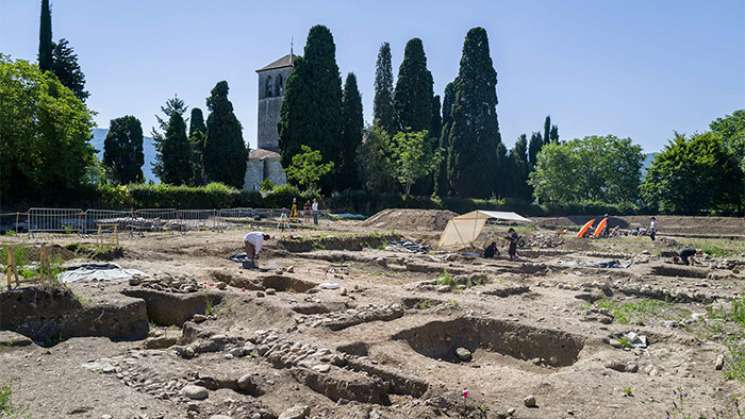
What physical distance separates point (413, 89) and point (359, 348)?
4115cm

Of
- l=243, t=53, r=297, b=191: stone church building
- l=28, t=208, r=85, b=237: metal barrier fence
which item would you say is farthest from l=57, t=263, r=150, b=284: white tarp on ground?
l=243, t=53, r=297, b=191: stone church building

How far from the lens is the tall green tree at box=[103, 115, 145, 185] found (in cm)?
4572

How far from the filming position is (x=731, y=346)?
6395 millimetres

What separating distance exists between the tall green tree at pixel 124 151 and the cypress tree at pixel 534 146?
4805 centimetres

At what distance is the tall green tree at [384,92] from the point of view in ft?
149

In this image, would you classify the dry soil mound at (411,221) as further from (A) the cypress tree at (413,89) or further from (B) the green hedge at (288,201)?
(A) the cypress tree at (413,89)

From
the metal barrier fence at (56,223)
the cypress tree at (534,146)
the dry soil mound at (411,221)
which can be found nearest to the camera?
the metal barrier fence at (56,223)

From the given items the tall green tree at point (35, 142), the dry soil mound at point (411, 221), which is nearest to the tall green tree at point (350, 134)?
the dry soil mound at point (411, 221)

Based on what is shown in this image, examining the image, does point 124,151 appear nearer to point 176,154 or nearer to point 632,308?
point 176,154

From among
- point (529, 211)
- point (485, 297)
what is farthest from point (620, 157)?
point (485, 297)

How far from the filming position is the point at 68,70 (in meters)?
36.8

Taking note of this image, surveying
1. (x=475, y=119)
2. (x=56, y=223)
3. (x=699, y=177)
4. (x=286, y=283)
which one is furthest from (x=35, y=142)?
(x=699, y=177)

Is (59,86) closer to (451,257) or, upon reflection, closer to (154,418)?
(451,257)

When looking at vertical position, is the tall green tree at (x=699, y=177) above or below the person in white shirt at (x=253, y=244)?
above
